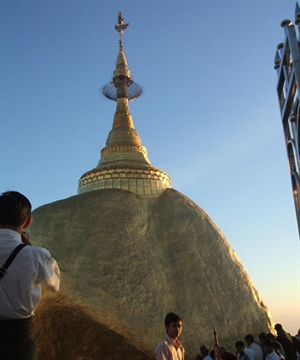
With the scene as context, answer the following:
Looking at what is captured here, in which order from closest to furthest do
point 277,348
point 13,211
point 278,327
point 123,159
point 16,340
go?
point 16,340 < point 13,211 < point 277,348 < point 278,327 < point 123,159

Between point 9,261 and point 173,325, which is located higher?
point 9,261

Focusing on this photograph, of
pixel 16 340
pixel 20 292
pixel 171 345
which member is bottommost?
pixel 171 345

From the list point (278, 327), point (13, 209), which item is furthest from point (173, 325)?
point (278, 327)

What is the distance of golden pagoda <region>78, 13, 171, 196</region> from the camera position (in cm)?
1280

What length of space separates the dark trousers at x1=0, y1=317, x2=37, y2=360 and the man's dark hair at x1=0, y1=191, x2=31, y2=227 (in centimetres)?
56

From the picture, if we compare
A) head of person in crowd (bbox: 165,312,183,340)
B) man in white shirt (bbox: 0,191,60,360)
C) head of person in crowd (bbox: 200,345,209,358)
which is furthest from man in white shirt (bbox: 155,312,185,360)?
head of person in crowd (bbox: 200,345,209,358)

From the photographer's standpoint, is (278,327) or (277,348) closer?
(277,348)

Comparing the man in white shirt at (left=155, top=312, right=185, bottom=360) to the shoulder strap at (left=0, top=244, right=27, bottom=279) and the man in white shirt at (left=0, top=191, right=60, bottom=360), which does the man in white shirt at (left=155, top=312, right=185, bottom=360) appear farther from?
the shoulder strap at (left=0, top=244, right=27, bottom=279)

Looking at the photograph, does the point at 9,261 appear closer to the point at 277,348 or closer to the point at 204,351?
the point at 277,348

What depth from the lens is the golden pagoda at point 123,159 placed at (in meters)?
12.8

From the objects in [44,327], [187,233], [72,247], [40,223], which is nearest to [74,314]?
[44,327]

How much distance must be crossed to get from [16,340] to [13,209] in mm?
720

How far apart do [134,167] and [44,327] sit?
21.4ft

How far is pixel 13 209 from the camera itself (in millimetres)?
2350
